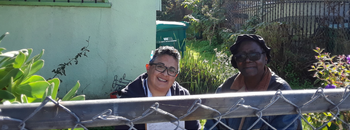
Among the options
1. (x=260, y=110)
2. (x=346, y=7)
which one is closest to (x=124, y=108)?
(x=260, y=110)

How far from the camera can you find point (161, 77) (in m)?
2.20

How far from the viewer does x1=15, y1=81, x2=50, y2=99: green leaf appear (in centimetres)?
132

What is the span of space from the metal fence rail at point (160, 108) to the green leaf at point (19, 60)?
14.1 inches

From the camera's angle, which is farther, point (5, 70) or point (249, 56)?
point (249, 56)

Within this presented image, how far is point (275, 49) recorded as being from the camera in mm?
6922

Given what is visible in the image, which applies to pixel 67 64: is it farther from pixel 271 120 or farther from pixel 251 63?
pixel 271 120

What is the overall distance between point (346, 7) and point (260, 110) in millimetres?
6755

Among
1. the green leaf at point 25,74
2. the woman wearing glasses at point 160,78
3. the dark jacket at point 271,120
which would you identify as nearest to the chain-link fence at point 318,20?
the dark jacket at point 271,120

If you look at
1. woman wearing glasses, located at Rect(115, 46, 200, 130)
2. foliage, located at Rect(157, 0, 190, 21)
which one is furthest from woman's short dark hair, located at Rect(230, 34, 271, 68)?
foliage, located at Rect(157, 0, 190, 21)

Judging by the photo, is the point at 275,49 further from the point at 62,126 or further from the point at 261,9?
the point at 62,126

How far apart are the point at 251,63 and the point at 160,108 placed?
4.55 feet

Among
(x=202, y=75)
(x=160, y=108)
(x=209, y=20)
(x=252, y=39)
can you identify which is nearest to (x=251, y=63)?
(x=252, y=39)

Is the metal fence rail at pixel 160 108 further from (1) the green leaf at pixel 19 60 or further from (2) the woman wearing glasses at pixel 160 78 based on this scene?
(2) the woman wearing glasses at pixel 160 78

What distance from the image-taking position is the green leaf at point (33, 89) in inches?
51.8
